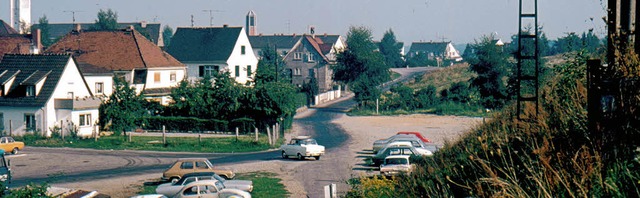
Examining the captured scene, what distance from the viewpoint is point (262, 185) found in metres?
25.8

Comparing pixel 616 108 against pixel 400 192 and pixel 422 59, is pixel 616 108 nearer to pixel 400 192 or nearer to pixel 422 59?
pixel 400 192

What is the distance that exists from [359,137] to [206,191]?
2295cm

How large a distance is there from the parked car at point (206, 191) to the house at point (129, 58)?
30.9 meters

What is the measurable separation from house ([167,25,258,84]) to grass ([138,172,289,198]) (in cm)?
3779

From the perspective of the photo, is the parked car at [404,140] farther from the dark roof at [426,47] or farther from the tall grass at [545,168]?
the dark roof at [426,47]

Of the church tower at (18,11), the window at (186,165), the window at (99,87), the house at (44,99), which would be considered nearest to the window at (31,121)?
the house at (44,99)

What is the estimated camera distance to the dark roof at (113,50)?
56.1 metres

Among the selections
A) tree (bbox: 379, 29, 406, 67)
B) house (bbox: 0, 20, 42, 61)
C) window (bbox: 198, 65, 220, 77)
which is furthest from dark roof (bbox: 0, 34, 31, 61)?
tree (bbox: 379, 29, 406, 67)

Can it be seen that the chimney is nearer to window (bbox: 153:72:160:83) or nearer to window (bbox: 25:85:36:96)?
window (bbox: 153:72:160:83)

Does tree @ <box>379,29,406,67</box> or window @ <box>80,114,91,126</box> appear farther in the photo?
tree @ <box>379,29,406,67</box>

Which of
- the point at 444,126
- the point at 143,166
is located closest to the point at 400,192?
the point at 143,166

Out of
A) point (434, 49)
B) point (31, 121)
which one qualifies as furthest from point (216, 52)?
point (434, 49)

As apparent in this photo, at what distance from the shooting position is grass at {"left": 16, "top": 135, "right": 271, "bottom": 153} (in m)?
38.9

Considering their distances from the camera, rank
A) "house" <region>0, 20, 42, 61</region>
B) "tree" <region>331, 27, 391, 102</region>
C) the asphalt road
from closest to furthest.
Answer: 1. the asphalt road
2. "house" <region>0, 20, 42, 61</region>
3. "tree" <region>331, 27, 391, 102</region>
